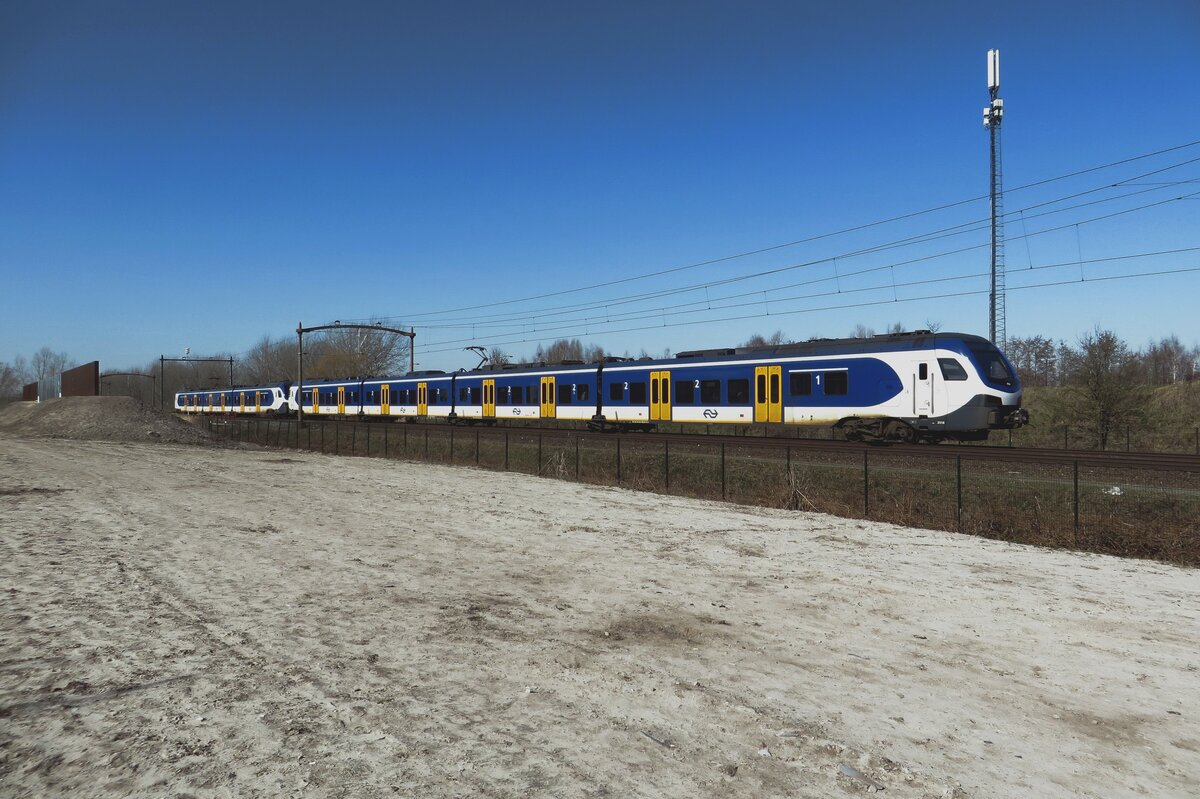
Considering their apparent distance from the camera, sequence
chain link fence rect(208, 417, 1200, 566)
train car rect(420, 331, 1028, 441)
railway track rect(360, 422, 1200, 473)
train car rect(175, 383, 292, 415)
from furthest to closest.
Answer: train car rect(175, 383, 292, 415) → train car rect(420, 331, 1028, 441) → railway track rect(360, 422, 1200, 473) → chain link fence rect(208, 417, 1200, 566)

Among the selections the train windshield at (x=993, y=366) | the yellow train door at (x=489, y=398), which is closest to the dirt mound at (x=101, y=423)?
the yellow train door at (x=489, y=398)

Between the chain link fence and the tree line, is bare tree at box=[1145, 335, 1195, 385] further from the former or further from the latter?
the chain link fence

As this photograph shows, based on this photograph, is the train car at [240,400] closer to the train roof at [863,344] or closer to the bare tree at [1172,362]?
the train roof at [863,344]

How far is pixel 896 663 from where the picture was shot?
626 cm

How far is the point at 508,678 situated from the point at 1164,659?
6253 mm

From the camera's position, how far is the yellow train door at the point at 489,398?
39156 mm

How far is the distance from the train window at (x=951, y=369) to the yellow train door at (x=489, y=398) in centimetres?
2449

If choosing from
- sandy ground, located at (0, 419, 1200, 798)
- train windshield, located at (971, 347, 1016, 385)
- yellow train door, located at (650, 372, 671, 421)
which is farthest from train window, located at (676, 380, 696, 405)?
sandy ground, located at (0, 419, 1200, 798)

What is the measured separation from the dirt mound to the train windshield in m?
37.4

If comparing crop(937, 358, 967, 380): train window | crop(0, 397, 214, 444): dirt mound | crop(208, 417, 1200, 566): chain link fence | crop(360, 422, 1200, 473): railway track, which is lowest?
crop(208, 417, 1200, 566): chain link fence

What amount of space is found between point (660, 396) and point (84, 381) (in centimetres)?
4375

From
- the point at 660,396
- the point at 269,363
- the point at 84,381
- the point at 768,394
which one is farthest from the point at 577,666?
the point at 269,363

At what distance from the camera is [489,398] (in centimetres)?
3941

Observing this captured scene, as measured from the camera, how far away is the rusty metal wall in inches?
1874
